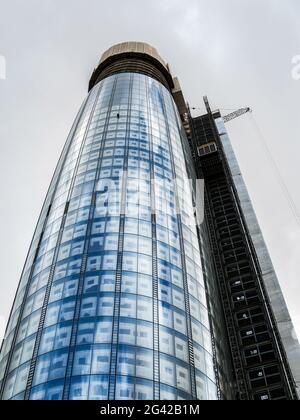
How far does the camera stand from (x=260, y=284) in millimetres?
84875

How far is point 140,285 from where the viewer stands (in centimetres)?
6450

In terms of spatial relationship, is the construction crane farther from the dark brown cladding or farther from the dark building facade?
the dark building facade

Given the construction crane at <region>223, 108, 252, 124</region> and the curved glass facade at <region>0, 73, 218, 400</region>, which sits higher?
Answer: the construction crane at <region>223, 108, 252, 124</region>

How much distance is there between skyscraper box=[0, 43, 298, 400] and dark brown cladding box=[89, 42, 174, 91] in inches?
762

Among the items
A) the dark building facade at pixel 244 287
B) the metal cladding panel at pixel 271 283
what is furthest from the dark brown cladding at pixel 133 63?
the metal cladding panel at pixel 271 283

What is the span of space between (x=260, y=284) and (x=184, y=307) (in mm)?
24528

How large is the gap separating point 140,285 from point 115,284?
3301mm

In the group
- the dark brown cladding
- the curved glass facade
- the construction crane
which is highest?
the construction crane

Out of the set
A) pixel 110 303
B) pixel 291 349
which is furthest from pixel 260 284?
pixel 110 303

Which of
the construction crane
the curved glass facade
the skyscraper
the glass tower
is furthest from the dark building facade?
the construction crane

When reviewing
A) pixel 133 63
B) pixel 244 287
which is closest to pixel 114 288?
pixel 244 287

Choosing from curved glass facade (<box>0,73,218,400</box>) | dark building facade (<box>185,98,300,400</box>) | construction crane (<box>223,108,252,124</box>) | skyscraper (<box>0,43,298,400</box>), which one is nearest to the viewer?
curved glass facade (<box>0,73,218,400</box>)

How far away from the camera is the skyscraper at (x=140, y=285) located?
55188mm

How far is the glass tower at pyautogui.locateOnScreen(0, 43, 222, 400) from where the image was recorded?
54094mm
